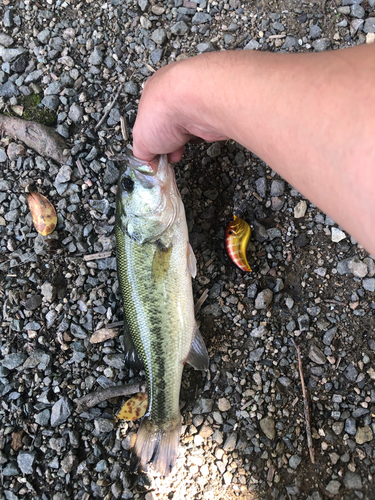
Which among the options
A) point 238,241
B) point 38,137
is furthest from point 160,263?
point 38,137

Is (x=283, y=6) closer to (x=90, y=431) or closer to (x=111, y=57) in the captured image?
(x=111, y=57)

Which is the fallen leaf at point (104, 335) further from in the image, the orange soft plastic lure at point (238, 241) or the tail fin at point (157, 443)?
the orange soft plastic lure at point (238, 241)

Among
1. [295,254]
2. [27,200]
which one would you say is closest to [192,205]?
[295,254]

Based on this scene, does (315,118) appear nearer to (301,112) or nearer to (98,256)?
(301,112)

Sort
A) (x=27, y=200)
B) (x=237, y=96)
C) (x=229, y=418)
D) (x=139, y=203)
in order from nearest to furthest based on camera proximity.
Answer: (x=237, y=96), (x=139, y=203), (x=229, y=418), (x=27, y=200)

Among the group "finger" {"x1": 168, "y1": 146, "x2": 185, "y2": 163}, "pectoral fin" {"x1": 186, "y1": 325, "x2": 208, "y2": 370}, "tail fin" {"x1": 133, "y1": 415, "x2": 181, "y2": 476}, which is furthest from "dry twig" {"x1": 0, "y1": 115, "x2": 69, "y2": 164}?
"tail fin" {"x1": 133, "y1": 415, "x2": 181, "y2": 476}

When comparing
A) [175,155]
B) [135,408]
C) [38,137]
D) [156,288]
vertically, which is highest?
[175,155]

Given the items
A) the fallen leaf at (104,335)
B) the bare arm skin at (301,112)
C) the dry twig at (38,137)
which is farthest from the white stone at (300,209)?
the dry twig at (38,137)
